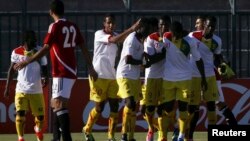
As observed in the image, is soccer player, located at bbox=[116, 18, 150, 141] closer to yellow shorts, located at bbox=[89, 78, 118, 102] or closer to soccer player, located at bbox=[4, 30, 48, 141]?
yellow shorts, located at bbox=[89, 78, 118, 102]

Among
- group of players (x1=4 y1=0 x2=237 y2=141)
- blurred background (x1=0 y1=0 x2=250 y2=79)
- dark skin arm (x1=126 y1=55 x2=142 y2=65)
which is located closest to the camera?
group of players (x1=4 y1=0 x2=237 y2=141)

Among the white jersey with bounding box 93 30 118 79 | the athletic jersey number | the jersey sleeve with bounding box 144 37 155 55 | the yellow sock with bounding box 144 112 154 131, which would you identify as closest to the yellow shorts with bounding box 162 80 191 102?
the jersey sleeve with bounding box 144 37 155 55

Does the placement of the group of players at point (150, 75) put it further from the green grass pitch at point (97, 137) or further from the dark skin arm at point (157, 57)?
the green grass pitch at point (97, 137)

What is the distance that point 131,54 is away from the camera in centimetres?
1825

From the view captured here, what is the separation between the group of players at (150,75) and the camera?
1775 cm

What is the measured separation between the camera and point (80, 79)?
73.9 ft

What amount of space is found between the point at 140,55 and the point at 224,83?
4.71m

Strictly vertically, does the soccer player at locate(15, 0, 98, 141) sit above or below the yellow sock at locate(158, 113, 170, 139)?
above

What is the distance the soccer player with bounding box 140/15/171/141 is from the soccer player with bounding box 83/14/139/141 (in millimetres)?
561

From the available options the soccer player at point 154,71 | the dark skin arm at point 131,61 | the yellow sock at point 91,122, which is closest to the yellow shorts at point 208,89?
the soccer player at point 154,71

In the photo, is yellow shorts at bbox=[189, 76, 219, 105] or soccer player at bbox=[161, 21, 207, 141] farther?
yellow shorts at bbox=[189, 76, 219, 105]

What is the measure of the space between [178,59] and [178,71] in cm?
21

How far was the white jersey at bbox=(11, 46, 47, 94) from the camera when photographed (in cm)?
1864

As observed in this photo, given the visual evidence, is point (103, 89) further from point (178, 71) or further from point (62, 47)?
point (62, 47)
